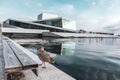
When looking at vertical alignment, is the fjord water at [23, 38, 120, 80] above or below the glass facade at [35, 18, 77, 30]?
below

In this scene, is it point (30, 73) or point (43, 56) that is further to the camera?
point (43, 56)

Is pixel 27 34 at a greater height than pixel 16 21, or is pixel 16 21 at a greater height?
pixel 16 21

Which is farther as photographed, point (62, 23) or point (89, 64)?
point (62, 23)

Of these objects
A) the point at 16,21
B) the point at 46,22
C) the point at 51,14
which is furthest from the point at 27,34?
the point at 51,14

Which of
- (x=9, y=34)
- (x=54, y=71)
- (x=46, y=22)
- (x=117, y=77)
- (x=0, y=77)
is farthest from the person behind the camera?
(x=46, y=22)

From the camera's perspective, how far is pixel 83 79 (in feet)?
20.0

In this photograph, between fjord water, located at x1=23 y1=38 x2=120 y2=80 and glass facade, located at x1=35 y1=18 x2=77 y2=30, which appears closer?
fjord water, located at x1=23 y1=38 x2=120 y2=80

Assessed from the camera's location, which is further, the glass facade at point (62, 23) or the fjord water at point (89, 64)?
the glass facade at point (62, 23)

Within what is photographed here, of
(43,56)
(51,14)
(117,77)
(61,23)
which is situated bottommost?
(117,77)

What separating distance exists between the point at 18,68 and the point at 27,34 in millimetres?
48339

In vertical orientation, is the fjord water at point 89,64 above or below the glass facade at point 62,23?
below

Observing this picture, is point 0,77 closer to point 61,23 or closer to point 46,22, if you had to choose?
point 61,23

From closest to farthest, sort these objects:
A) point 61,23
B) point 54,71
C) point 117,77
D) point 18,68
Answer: point 18,68, point 54,71, point 117,77, point 61,23

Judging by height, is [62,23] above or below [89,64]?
above
